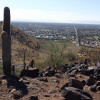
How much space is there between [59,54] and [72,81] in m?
12.6

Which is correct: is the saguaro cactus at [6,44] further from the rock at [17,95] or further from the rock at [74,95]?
the rock at [74,95]

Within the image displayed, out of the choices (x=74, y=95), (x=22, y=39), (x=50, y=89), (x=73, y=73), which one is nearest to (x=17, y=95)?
(x=50, y=89)

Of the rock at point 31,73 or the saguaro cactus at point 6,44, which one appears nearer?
the saguaro cactus at point 6,44

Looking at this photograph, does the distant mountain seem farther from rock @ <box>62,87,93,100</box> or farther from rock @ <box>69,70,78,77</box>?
rock @ <box>62,87,93,100</box>

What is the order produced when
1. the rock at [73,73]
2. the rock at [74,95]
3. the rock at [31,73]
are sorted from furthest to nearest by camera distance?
the rock at [31,73]
the rock at [73,73]
the rock at [74,95]

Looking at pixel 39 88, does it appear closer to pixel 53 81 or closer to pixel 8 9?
pixel 53 81

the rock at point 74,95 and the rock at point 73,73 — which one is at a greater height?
the rock at point 74,95

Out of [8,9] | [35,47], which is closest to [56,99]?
[8,9]

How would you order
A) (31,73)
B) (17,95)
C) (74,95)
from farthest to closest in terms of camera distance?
(31,73) < (17,95) < (74,95)

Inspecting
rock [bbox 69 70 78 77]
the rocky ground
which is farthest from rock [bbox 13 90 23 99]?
rock [bbox 69 70 78 77]

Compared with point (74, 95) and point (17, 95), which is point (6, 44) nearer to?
point (17, 95)

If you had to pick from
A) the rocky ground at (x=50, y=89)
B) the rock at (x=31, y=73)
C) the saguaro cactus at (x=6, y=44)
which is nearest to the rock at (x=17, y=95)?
the rocky ground at (x=50, y=89)

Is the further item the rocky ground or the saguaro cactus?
the saguaro cactus

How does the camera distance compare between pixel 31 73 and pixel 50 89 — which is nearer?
pixel 50 89
